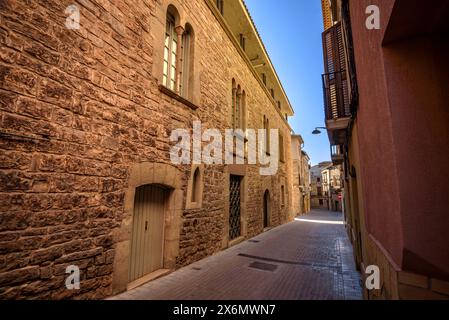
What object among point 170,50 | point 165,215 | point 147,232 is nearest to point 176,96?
point 170,50

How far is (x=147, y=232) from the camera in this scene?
4371 mm

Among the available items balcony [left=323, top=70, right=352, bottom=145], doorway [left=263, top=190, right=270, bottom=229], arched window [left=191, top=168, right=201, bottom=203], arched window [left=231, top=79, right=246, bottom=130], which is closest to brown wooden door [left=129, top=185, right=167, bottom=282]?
arched window [left=191, top=168, right=201, bottom=203]

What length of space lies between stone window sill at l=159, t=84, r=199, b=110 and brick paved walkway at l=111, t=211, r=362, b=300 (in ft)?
11.9

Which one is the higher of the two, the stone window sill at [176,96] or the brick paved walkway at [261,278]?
the stone window sill at [176,96]

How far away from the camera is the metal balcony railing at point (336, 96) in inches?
231

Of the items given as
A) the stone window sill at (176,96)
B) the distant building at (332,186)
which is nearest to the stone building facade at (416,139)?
the stone window sill at (176,96)

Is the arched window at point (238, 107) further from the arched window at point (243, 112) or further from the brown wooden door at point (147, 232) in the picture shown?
the brown wooden door at point (147, 232)

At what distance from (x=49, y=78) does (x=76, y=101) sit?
385mm

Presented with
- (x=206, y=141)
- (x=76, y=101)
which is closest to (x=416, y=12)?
Answer: (x=76, y=101)

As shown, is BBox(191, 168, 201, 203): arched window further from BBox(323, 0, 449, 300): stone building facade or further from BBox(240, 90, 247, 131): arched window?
BBox(323, 0, 449, 300): stone building facade
